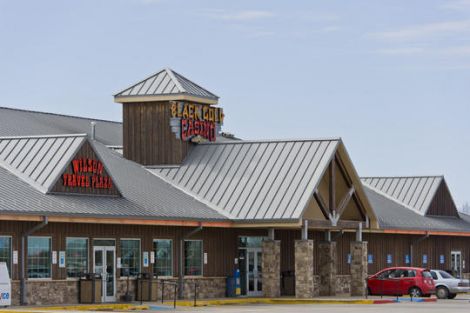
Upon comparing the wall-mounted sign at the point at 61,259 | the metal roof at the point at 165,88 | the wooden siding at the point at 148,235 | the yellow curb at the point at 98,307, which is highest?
the metal roof at the point at 165,88

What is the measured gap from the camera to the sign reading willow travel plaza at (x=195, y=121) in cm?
5784

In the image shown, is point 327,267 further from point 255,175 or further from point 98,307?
point 98,307

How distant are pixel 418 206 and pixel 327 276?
1382cm

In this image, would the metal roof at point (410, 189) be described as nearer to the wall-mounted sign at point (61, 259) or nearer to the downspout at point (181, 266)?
the downspout at point (181, 266)

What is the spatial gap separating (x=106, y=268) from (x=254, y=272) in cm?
998

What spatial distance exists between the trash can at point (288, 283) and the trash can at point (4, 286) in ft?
60.6

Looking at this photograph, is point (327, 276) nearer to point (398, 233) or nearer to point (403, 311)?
point (398, 233)

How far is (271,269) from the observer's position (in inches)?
2110

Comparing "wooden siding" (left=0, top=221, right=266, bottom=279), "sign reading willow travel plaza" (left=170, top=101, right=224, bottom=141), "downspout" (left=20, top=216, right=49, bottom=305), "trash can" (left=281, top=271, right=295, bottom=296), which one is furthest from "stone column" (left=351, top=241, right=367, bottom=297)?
"downspout" (left=20, top=216, right=49, bottom=305)

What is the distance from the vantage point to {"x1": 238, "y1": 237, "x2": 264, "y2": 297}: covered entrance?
55406 mm

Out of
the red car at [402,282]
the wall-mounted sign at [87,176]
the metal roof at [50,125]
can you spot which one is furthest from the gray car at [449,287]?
the metal roof at [50,125]

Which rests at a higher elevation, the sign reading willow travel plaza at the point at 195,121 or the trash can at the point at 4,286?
the sign reading willow travel plaza at the point at 195,121

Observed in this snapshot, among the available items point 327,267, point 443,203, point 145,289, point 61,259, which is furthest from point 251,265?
point 443,203

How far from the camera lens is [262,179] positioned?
5456cm
